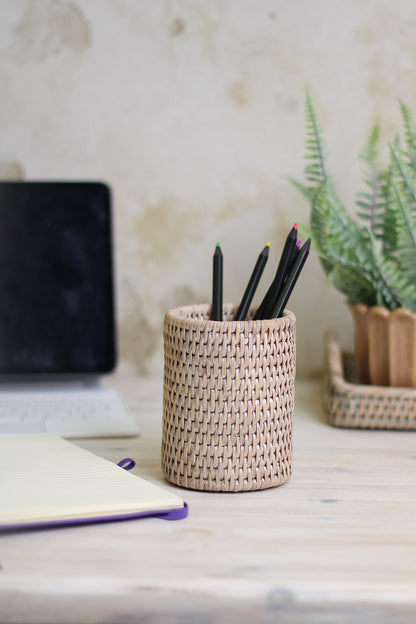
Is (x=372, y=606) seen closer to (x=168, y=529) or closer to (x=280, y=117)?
(x=168, y=529)

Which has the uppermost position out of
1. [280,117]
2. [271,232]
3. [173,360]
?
[280,117]

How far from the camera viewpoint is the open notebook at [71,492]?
45cm

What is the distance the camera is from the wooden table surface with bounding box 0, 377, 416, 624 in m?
0.38

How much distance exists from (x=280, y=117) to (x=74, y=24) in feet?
1.01

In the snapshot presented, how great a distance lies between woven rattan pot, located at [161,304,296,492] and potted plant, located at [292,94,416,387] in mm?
236

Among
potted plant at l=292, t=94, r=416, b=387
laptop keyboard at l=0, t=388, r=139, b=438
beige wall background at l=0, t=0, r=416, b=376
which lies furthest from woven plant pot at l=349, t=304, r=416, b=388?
laptop keyboard at l=0, t=388, r=139, b=438

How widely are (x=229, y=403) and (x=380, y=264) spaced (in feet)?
0.95

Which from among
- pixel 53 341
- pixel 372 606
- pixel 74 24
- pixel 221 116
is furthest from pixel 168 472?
pixel 74 24

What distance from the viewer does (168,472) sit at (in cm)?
54

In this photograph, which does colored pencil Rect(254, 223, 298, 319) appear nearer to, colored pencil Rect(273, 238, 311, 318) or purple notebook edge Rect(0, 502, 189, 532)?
colored pencil Rect(273, 238, 311, 318)

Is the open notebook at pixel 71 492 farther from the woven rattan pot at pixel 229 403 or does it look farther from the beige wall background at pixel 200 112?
the beige wall background at pixel 200 112

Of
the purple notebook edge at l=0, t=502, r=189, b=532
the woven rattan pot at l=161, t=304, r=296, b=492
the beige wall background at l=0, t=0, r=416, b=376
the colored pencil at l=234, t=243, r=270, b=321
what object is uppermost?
the beige wall background at l=0, t=0, r=416, b=376

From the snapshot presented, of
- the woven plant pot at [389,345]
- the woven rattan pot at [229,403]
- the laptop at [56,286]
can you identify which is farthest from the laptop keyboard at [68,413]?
the woven plant pot at [389,345]

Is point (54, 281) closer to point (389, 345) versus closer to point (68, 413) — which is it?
point (68, 413)
